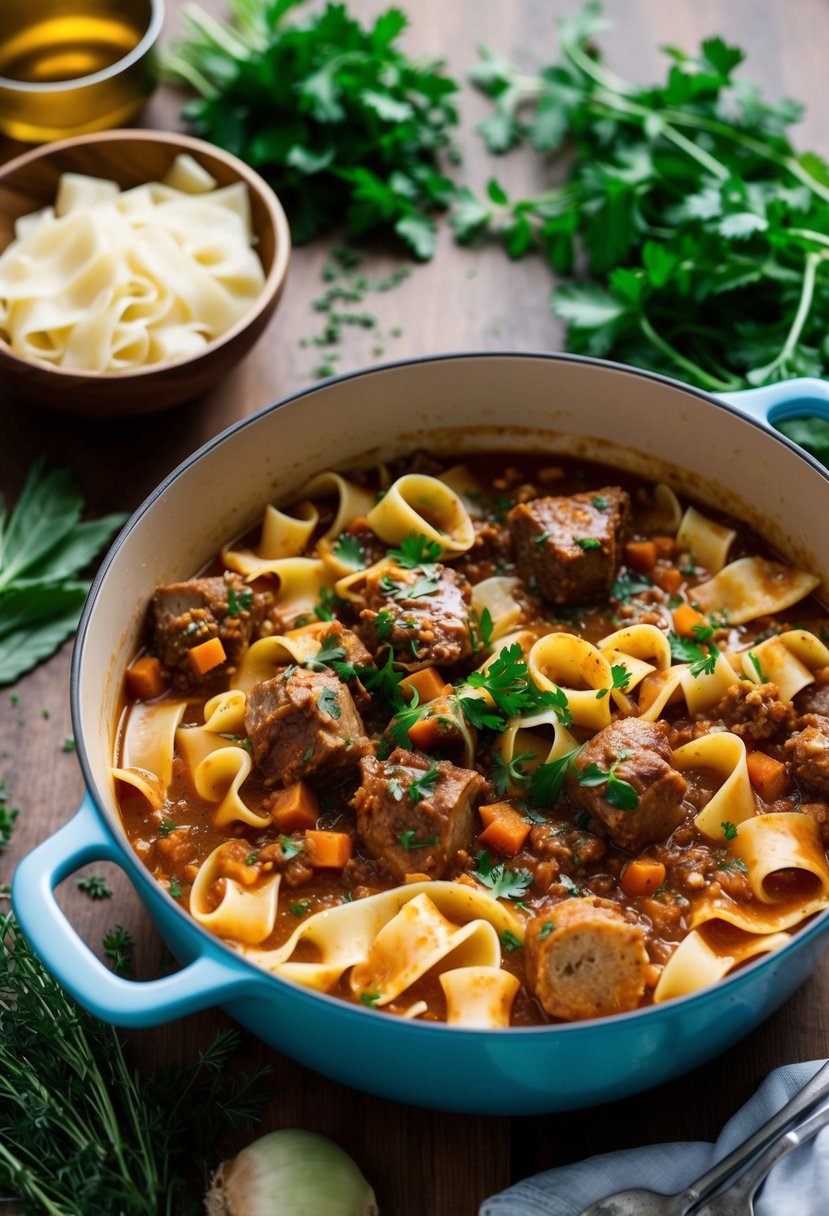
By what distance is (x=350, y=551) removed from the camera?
6324mm

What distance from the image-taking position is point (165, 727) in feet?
18.9

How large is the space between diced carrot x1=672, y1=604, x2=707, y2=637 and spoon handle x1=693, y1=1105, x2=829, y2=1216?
2.15 meters

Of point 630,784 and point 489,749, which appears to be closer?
point 630,784

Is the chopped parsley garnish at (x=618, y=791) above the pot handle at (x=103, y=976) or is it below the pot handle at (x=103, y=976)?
below

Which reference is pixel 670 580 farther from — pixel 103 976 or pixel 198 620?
pixel 103 976

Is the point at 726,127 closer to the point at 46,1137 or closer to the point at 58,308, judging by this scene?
the point at 58,308

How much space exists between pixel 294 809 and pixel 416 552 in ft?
4.42

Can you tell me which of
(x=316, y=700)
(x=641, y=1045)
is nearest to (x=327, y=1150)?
(x=641, y=1045)

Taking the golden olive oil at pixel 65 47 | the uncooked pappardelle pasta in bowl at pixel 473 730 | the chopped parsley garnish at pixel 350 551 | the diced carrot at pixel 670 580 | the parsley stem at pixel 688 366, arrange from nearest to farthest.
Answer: the uncooked pappardelle pasta in bowl at pixel 473 730
the diced carrot at pixel 670 580
the chopped parsley garnish at pixel 350 551
the parsley stem at pixel 688 366
the golden olive oil at pixel 65 47

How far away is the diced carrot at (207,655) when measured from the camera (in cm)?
579

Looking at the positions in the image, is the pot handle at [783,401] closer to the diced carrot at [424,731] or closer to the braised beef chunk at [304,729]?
the diced carrot at [424,731]

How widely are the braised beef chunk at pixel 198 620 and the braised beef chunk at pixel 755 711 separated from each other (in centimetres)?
208

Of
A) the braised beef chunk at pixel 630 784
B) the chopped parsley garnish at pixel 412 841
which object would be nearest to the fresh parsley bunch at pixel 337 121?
the braised beef chunk at pixel 630 784

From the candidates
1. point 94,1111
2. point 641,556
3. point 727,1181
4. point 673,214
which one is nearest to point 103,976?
point 94,1111
